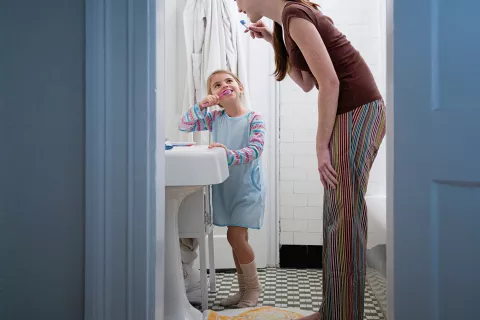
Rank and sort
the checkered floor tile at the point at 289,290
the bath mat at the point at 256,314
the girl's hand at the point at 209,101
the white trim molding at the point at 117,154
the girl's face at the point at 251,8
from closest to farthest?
the white trim molding at the point at 117,154, the girl's face at the point at 251,8, the bath mat at the point at 256,314, the checkered floor tile at the point at 289,290, the girl's hand at the point at 209,101

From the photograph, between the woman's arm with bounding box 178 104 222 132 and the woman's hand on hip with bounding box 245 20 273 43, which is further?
the woman's arm with bounding box 178 104 222 132

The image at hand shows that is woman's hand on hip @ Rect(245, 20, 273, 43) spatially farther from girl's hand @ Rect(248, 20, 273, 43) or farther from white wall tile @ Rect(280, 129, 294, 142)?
white wall tile @ Rect(280, 129, 294, 142)

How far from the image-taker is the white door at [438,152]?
0.96m

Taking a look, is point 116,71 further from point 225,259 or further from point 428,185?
point 225,259

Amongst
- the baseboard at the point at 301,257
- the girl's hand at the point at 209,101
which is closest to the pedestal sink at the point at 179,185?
the girl's hand at the point at 209,101

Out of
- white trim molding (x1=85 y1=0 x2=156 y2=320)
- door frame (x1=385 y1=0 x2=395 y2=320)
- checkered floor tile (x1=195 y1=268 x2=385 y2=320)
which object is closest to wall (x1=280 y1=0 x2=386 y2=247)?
checkered floor tile (x1=195 y1=268 x2=385 y2=320)

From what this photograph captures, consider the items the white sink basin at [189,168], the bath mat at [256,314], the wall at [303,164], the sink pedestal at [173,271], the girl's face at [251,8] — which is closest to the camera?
the white sink basin at [189,168]

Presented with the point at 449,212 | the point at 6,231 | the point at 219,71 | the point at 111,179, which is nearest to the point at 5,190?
the point at 6,231

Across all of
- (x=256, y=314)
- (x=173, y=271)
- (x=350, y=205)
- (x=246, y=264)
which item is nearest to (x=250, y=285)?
(x=246, y=264)

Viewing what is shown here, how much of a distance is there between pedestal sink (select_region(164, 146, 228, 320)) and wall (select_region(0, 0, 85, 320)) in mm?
523

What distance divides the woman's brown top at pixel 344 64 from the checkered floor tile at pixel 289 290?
103cm

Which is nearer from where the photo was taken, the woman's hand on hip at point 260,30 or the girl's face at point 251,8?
the girl's face at point 251,8

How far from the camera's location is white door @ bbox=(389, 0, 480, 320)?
37.7 inches

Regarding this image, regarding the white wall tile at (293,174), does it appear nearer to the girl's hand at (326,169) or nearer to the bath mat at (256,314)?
the bath mat at (256,314)
